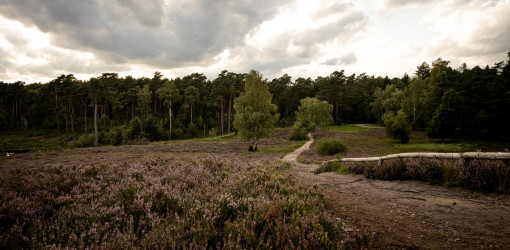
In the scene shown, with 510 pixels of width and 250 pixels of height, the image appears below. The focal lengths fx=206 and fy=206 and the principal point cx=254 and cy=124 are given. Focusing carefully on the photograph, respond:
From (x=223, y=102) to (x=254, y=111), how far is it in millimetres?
38541

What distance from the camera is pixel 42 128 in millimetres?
79875

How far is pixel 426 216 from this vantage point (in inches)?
193

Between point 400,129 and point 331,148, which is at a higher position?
point 400,129

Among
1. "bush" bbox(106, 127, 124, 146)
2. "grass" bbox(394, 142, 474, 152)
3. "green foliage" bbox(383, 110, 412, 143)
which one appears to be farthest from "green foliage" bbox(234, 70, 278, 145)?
"bush" bbox(106, 127, 124, 146)

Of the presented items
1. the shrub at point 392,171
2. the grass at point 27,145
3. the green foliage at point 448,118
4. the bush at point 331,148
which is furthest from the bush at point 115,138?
the green foliage at point 448,118

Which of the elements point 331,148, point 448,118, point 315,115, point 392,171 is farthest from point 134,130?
point 448,118

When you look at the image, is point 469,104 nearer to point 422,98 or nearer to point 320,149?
point 422,98

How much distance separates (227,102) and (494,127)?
204 ft

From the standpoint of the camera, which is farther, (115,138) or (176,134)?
(176,134)

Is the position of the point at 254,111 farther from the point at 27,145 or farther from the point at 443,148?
the point at 27,145

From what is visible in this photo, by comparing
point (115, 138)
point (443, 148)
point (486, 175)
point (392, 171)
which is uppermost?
point (486, 175)

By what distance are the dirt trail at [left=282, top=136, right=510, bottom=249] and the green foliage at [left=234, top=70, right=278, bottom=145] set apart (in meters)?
25.6

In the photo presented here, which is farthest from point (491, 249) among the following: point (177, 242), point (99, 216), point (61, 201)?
point (61, 201)

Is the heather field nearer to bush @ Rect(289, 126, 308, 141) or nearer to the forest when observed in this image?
the forest
